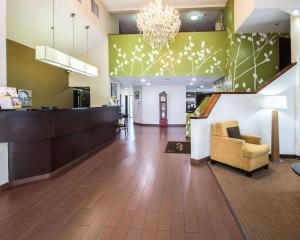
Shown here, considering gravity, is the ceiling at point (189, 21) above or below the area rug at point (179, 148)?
above

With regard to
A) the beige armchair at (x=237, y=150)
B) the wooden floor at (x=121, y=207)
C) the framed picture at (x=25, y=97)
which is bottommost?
the wooden floor at (x=121, y=207)

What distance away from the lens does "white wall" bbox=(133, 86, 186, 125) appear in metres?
12.2

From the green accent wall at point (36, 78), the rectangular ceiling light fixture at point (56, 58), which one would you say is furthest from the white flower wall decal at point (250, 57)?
the green accent wall at point (36, 78)

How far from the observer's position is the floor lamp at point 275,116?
4.34 m

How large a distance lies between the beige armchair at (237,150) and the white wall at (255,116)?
0.95ft

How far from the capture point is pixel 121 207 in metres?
2.73

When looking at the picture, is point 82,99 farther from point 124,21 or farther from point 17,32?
point 124,21

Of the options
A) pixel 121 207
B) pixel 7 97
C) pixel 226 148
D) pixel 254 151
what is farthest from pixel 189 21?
pixel 121 207

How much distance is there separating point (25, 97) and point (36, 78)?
35.9 inches

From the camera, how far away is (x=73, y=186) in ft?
11.3

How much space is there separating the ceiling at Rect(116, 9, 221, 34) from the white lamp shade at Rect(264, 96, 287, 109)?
6.17 meters

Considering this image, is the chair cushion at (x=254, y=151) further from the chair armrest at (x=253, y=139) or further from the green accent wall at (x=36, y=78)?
the green accent wall at (x=36, y=78)

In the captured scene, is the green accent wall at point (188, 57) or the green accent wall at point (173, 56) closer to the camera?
the green accent wall at point (188, 57)

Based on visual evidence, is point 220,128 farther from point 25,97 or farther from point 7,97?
point 25,97
